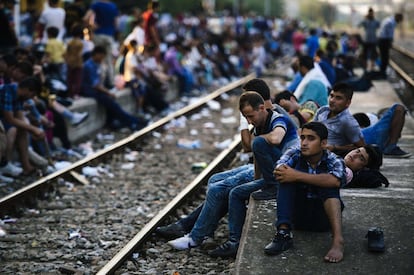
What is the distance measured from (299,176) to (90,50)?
10.3m

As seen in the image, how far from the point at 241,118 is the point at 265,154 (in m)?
1.00

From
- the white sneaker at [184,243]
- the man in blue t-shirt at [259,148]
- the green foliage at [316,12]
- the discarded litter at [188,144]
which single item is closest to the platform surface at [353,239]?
the man in blue t-shirt at [259,148]

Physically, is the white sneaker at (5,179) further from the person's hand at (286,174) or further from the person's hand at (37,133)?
the person's hand at (286,174)

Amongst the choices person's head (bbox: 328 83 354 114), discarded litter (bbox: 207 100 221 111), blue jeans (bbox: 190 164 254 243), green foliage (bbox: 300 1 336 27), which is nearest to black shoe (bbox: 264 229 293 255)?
blue jeans (bbox: 190 164 254 243)

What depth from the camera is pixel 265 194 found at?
7.00 metres

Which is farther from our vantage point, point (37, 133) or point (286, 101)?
point (37, 133)

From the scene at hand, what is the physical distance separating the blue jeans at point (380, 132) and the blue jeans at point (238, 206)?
266 cm

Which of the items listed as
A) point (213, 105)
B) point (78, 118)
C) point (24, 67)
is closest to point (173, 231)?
point (24, 67)

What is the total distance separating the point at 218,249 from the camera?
7.13 m

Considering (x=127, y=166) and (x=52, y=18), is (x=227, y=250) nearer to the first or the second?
(x=127, y=166)

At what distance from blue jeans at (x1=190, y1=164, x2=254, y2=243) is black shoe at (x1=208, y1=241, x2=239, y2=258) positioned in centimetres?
20

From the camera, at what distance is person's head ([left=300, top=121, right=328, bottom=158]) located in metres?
5.96

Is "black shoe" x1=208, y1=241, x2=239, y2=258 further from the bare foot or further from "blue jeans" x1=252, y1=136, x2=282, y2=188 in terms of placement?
the bare foot

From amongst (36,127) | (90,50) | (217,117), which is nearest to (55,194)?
(36,127)
